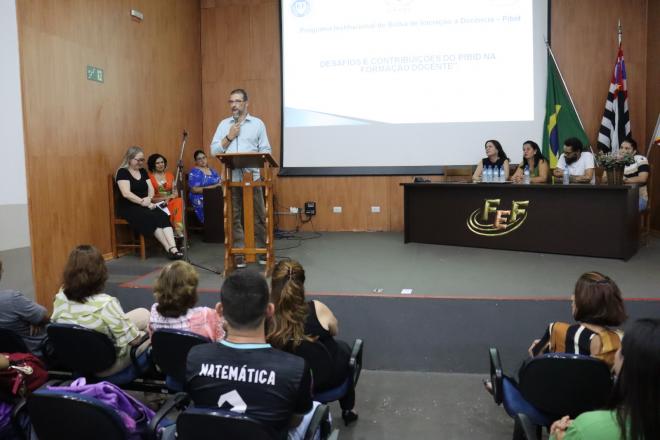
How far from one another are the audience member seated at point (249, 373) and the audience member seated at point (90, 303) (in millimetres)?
974

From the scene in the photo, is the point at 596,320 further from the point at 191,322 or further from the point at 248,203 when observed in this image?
the point at 248,203

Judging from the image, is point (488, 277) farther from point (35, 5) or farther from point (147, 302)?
point (35, 5)

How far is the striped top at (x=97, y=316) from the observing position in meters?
2.31

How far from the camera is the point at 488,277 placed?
3.98m

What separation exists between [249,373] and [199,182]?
5041 mm

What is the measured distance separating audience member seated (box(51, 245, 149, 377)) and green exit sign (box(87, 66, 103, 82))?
2892mm

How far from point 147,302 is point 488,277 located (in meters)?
2.45

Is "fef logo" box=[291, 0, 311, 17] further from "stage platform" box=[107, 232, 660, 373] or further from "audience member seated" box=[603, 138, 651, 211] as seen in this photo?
"audience member seated" box=[603, 138, 651, 211]

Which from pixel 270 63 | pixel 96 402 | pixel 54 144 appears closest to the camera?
pixel 96 402

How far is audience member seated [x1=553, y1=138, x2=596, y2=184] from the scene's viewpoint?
520 centimetres

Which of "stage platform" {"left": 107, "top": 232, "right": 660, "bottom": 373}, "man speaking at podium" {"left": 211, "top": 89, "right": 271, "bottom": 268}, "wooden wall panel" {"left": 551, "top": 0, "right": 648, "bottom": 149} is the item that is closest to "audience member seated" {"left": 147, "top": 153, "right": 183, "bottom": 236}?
"stage platform" {"left": 107, "top": 232, "right": 660, "bottom": 373}

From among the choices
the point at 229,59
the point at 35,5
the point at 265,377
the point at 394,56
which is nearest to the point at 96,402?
the point at 265,377

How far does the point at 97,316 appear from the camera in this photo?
7.59 ft

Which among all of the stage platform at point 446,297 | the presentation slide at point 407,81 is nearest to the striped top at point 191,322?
the stage platform at point 446,297
